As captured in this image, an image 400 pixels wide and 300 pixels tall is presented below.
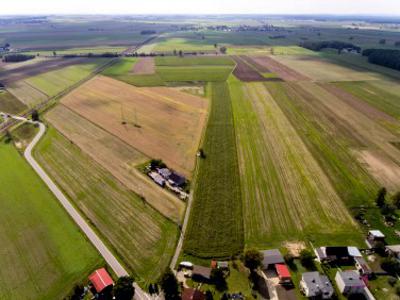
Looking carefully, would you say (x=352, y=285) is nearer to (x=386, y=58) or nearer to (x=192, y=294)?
(x=192, y=294)

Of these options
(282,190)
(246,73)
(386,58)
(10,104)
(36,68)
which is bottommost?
(36,68)

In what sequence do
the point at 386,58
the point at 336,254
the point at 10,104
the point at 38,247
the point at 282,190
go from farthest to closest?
the point at 386,58 < the point at 10,104 < the point at 282,190 < the point at 38,247 < the point at 336,254

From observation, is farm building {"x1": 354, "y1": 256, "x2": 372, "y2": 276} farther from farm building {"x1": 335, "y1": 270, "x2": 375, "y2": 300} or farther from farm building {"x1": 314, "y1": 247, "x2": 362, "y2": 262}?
farm building {"x1": 335, "y1": 270, "x2": 375, "y2": 300}

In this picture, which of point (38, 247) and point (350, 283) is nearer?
→ point (350, 283)

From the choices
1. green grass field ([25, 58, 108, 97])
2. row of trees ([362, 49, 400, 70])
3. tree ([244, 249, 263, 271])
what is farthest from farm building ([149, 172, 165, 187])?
row of trees ([362, 49, 400, 70])

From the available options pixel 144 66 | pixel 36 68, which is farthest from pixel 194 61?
pixel 36 68

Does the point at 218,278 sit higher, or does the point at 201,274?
the point at 201,274
